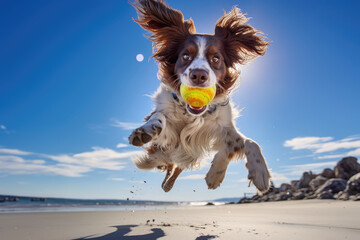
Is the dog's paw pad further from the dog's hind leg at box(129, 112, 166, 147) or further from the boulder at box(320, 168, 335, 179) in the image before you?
the boulder at box(320, 168, 335, 179)

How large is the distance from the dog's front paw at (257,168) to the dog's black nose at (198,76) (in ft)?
3.01

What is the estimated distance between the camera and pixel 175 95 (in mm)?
4137

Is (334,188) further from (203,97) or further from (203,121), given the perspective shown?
(203,97)

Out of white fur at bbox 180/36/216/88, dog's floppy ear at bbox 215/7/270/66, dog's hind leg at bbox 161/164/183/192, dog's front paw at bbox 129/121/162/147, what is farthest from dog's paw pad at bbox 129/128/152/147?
dog's hind leg at bbox 161/164/183/192

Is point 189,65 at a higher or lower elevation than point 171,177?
higher

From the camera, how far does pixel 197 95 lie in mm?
→ 3350

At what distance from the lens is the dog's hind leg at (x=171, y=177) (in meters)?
5.27

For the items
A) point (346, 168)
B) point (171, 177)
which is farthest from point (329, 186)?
point (171, 177)

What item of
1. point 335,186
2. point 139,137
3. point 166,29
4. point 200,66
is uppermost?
point 166,29

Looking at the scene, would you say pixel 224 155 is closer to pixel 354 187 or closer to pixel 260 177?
pixel 260 177

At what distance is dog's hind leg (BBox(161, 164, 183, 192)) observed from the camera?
5.27 meters

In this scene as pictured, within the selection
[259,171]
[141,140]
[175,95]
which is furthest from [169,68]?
[259,171]

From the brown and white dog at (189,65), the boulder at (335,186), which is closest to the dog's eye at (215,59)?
the brown and white dog at (189,65)

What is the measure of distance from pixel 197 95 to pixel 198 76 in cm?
23
